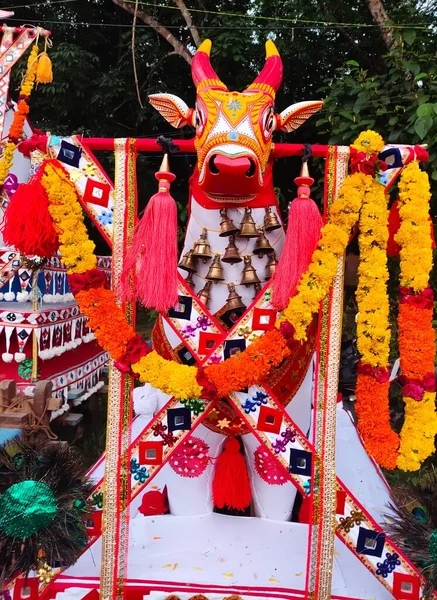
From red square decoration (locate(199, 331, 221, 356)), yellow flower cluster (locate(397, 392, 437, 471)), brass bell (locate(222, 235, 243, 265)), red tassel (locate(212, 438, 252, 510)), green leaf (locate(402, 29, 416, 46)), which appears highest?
green leaf (locate(402, 29, 416, 46))

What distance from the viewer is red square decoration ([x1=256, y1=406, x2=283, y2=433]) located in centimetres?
237

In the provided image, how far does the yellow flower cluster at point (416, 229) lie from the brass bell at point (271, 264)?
0.59 meters

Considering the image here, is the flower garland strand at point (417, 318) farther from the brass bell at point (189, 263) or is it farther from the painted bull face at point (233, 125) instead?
the brass bell at point (189, 263)

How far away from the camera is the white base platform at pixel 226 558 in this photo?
8.14ft

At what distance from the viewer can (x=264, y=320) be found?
7.79 feet

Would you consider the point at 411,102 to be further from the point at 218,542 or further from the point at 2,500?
the point at 2,500

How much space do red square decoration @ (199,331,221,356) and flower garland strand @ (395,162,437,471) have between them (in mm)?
845

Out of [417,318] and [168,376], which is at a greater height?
[417,318]

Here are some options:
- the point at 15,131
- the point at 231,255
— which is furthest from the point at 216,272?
the point at 15,131

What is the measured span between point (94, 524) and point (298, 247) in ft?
5.17

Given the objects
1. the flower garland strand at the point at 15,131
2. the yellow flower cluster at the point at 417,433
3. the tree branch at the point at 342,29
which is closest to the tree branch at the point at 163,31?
the tree branch at the point at 342,29

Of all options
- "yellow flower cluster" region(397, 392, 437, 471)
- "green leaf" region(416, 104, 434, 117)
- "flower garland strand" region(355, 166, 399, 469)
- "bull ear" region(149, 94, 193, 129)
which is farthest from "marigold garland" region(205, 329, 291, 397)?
"green leaf" region(416, 104, 434, 117)

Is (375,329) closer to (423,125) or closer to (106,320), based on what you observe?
(106,320)

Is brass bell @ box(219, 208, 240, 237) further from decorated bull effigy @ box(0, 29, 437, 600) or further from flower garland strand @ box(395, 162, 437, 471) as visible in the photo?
flower garland strand @ box(395, 162, 437, 471)
